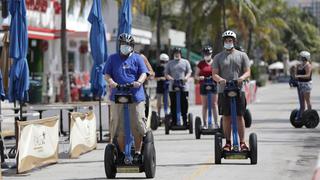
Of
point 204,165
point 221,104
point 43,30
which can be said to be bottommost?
point 204,165

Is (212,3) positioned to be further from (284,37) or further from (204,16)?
(284,37)

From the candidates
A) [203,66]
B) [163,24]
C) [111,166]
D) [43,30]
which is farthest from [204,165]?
[163,24]

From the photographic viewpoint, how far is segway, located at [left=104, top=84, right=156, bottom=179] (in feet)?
37.9

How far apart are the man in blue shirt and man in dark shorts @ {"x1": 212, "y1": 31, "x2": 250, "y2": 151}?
1.53 m

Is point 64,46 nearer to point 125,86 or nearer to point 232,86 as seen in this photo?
point 232,86

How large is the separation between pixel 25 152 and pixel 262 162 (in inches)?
152

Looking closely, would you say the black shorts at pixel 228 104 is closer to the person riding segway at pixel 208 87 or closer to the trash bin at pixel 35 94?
the person riding segway at pixel 208 87

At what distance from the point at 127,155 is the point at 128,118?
21.2 inches

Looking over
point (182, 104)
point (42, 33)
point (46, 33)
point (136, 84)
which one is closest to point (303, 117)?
point (182, 104)

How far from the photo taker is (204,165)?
13.1 metres

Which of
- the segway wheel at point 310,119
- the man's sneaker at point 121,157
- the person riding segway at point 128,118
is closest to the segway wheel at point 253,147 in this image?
the person riding segway at point 128,118

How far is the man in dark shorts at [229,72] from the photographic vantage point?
42.2 feet

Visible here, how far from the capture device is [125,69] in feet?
39.1

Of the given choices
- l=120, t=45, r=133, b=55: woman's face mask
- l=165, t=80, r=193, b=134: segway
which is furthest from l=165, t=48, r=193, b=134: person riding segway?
l=120, t=45, r=133, b=55: woman's face mask
